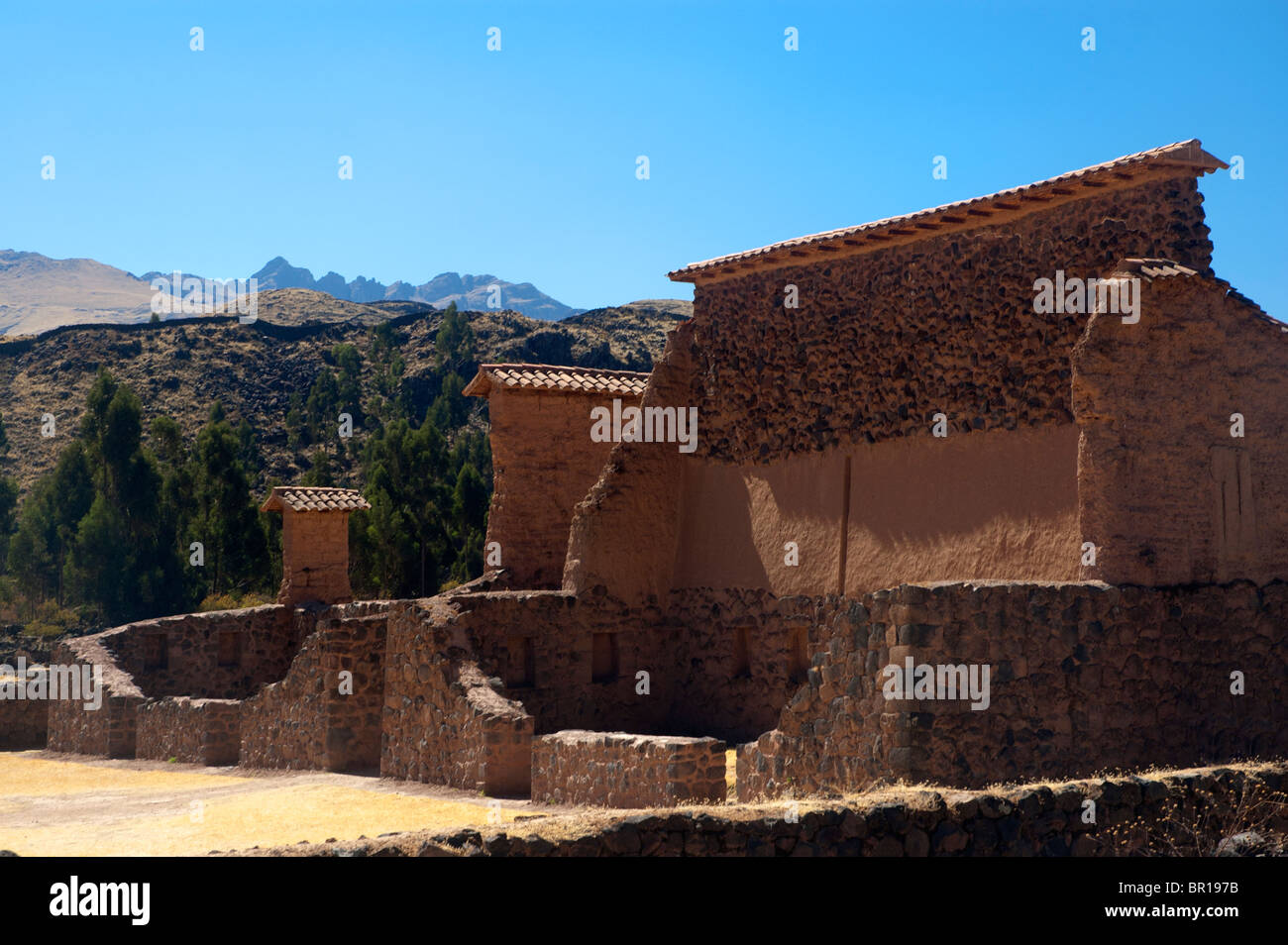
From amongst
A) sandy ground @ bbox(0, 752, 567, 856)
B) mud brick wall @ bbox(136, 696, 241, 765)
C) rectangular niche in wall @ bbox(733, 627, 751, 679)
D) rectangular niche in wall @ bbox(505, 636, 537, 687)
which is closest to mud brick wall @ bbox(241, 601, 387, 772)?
sandy ground @ bbox(0, 752, 567, 856)

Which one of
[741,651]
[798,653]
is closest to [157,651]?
[741,651]

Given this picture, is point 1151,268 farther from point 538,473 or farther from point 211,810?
point 211,810

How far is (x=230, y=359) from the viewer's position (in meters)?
65.0

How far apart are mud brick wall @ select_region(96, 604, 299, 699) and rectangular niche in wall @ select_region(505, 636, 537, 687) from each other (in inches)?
305

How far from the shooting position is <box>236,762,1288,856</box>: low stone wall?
7734mm

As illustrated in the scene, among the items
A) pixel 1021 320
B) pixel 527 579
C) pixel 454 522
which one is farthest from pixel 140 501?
pixel 1021 320

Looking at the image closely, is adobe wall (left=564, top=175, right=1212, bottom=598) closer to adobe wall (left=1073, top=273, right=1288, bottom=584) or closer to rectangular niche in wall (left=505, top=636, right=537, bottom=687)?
adobe wall (left=1073, top=273, right=1288, bottom=584)

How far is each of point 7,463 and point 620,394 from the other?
42993 millimetres

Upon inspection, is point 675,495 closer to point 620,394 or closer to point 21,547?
point 620,394

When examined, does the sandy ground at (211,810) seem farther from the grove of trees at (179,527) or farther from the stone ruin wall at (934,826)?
the grove of trees at (179,527)

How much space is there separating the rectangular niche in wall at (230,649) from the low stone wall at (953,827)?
1712 cm

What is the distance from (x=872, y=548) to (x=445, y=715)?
5.53 metres

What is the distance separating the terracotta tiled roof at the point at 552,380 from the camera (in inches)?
766
